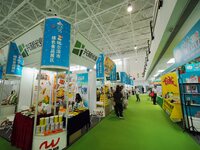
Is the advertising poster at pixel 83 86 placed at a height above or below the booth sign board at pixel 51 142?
above

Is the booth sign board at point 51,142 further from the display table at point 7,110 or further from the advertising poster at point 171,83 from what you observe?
the advertising poster at point 171,83

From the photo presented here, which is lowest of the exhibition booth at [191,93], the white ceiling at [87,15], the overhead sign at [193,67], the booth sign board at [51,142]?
the booth sign board at [51,142]

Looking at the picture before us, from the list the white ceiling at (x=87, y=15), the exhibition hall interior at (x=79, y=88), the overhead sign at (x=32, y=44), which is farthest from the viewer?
the white ceiling at (x=87, y=15)

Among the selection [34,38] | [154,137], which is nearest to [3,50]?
[34,38]

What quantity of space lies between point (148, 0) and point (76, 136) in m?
7.82

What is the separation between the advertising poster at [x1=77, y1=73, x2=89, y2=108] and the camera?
5.66m

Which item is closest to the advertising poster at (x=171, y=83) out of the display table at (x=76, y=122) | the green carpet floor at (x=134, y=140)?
the green carpet floor at (x=134, y=140)

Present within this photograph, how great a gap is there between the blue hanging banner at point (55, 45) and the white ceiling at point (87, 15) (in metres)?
2.28

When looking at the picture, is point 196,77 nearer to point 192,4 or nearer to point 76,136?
point 192,4

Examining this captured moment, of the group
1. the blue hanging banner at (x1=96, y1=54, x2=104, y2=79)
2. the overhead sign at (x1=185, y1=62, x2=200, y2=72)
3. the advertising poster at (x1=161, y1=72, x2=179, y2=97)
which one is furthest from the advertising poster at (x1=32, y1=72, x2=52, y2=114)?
the advertising poster at (x1=161, y1=72, x2=179, y2=97)

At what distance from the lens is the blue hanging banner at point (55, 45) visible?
215 centimetres

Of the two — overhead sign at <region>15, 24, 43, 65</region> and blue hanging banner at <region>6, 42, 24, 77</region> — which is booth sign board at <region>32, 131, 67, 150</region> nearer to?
overhead sign at <region>15, 24, 43, 65</region>

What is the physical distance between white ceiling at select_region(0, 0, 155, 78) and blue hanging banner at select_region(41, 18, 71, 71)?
2279mm

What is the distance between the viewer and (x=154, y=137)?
3117 millimetres
